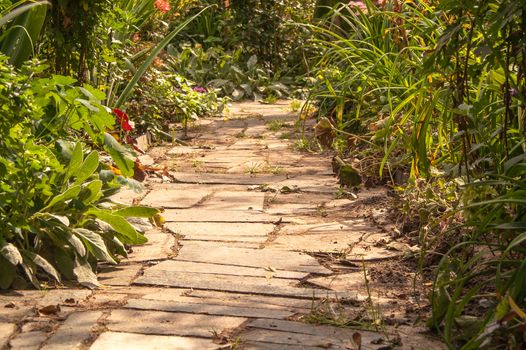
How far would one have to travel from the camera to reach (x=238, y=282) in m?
4.04

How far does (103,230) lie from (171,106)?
4.67 m

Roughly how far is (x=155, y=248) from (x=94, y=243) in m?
0.62

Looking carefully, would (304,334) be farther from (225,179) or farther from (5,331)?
(225,179)

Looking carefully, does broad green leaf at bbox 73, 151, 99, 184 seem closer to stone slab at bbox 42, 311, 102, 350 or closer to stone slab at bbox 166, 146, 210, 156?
stone slab at bbox 42, 311, 102, 350

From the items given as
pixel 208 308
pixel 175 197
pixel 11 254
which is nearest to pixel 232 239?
pixel 175 197

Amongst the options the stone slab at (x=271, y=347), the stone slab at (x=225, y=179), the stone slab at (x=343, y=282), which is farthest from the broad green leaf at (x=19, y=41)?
→ the stone slab at (x=271, y=347)

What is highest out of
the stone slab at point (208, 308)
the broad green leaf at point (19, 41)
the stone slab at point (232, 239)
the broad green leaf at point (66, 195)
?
the broad green leaf at point (19, 41)

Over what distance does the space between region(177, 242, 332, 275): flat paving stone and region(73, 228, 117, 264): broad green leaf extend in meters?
0.45

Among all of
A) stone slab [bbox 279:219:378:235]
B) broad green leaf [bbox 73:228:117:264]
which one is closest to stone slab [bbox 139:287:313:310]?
broad green leaf [bbox 73:228:117:264]

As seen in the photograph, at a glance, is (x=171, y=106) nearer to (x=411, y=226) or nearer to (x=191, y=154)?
(x=191, y=154)

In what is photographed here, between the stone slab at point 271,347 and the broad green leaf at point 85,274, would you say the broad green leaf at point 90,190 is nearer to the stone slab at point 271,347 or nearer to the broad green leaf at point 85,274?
the broad green leaf at point 85,274

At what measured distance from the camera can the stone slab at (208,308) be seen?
11.6 ft

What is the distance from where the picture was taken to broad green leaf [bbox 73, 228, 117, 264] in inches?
160

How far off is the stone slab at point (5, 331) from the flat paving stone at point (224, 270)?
0.97 metres
